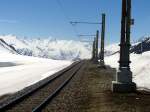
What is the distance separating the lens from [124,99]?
19.2m

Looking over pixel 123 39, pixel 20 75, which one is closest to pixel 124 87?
pixel 123 39

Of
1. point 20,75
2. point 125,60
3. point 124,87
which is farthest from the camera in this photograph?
point 20,75

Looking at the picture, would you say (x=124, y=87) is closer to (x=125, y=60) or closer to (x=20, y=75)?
(x=125, y=60)

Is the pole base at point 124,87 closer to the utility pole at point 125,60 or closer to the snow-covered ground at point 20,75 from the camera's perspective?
the utility pole at point 125,60

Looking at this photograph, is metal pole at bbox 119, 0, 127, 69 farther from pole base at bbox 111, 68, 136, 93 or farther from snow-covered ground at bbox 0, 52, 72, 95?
snow-covered ground at bbox 0, 52, 72, 95

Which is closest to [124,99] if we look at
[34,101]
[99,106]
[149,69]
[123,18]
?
[99,106]

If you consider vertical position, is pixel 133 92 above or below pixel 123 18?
below

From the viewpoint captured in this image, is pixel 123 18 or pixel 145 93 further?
pixel 123 18

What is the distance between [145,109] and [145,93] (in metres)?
5.61

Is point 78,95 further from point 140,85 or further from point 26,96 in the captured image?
point 140,85

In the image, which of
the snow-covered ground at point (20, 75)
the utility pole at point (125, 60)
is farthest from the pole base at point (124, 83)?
the snow-covered ground at point (20, 75)

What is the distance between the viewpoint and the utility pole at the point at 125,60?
21656mm

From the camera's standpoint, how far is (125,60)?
2256cm

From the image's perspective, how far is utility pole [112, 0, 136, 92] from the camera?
2166 centimetres
